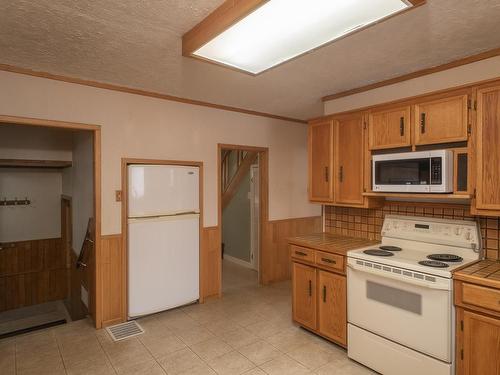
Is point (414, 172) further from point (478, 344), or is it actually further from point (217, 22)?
point (217, 22)

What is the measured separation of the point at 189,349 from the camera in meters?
2.77

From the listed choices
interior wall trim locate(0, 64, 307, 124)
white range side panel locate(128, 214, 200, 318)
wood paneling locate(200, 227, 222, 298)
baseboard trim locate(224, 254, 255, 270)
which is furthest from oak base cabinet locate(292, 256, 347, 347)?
baseboard trim locate(224, 254, 255, 270)

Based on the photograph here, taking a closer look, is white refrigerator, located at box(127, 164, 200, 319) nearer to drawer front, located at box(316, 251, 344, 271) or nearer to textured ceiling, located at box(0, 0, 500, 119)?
textured ceiling, located at box(0, 0, 500, 119)

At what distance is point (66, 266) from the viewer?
17.3 ft

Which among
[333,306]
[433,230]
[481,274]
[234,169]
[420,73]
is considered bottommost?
[333,306]

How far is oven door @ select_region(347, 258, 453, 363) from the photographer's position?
6.66 feet

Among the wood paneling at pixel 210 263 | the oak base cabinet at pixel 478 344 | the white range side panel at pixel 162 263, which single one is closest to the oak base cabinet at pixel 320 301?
the oak base cabinet at pixel 478 344

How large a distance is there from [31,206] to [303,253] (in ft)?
15.1

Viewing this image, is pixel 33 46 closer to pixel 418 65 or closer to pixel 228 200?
pixel 418 65

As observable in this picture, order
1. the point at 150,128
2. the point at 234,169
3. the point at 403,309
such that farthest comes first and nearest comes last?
the point at 234,169
the point at 150,128
the point at 403,309

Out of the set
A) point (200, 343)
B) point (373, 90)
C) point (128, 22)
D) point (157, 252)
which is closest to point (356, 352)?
point (200, 343)

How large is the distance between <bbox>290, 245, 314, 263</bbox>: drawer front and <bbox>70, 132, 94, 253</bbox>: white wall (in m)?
2.33

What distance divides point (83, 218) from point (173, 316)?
1.76 m

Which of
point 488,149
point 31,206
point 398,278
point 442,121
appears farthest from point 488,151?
point 31,206
